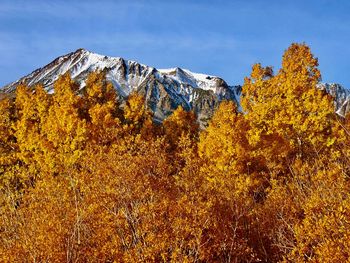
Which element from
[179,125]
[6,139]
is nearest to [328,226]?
[6,139]

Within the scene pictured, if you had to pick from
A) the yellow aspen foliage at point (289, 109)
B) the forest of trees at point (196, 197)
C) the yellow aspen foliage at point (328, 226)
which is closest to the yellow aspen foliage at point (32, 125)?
the forest of trees at point (196, 197)

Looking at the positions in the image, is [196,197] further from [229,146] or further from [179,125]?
[179,125]

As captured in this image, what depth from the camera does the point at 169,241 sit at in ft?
54.0

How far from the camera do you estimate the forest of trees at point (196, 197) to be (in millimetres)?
15617

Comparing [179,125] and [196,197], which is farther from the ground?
[179,125]

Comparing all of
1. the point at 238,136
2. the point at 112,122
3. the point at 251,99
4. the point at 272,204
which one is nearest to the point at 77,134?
the point at 112,122

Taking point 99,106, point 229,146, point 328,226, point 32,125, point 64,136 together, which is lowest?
point 328,226

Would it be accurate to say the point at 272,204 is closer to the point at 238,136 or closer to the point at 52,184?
the point at 52,184

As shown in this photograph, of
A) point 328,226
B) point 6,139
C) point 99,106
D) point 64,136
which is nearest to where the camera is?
point 328,226

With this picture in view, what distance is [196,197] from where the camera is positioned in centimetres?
1852

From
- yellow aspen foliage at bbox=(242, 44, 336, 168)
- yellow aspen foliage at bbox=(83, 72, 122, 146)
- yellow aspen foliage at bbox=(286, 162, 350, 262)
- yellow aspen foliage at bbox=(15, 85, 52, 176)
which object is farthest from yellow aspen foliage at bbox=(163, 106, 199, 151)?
yellow aspen foliage at bbox=(286, 162, 350, 262)

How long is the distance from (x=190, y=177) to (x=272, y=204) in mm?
4179

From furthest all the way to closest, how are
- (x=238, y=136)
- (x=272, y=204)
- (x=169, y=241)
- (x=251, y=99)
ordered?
(x=251, y=99) < (x=238, y=136) < (x=272, y=204) < (x=169, y=241)

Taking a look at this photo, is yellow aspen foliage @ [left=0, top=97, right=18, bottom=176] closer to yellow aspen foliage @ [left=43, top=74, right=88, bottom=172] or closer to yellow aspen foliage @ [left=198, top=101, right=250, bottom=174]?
yellow aspen foliage @ [left=43, top=74, right=88, bottom=172]
